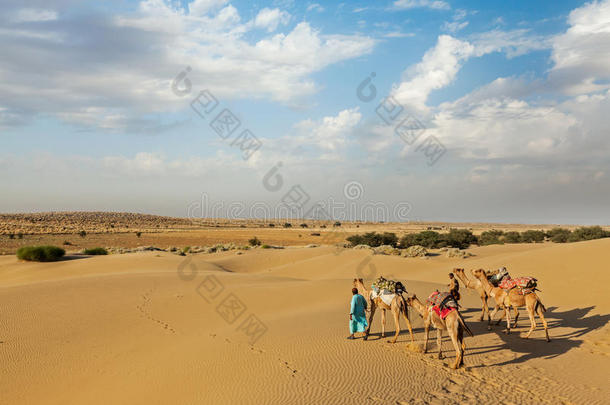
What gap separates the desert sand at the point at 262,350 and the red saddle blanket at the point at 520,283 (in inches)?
Result: 54.7

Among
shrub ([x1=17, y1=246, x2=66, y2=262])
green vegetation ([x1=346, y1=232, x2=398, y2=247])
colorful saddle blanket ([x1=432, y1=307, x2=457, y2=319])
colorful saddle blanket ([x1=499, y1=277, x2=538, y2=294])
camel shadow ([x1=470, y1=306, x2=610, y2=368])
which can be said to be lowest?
camel shadow ([x1=470, y1=306, x2=610, y2=368])

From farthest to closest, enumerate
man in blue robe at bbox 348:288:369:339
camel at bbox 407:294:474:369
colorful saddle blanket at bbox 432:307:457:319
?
1. man in blue robe at bbox 348:288:369:339
2. colorful saddle blanket at bbox 432:307:457:319
3. camel at bbox 407:294:474:369

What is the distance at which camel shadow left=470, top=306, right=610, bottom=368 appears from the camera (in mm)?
10789

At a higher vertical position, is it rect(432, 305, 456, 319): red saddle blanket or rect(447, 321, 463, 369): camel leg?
rect(432, 305, 456, 319): red saddle blanket

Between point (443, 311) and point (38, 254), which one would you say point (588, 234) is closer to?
point (443, 311)

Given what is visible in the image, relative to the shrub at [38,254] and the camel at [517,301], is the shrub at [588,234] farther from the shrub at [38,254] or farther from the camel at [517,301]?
the shrub at [38,254]

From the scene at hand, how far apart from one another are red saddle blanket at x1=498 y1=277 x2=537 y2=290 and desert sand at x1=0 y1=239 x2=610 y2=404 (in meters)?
1.39

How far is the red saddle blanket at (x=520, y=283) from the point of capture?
12102mm

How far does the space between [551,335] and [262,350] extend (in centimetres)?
875

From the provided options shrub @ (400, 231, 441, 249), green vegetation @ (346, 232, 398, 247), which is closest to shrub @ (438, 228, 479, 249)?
shrub @ (400, 231, 441, 249)

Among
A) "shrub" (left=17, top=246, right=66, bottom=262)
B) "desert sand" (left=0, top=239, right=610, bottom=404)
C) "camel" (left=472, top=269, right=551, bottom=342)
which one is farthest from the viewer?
"shrub" (left=17, top=246, right=66, bottom=262)

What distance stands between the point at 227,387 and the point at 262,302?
344 inches

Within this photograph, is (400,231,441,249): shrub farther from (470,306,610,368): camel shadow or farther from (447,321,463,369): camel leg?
(447,321,463,369): camel leg

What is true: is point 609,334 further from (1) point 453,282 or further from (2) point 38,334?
(2) point 38,334
